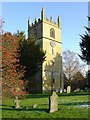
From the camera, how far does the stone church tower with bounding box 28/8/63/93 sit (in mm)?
65500

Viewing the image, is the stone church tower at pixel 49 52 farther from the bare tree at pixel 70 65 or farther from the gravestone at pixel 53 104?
the gravestone at pixel 53 104

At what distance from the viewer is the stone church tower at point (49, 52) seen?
215 feet

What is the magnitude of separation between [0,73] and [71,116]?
5.40 meters

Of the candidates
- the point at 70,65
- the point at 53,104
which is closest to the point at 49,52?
the point at 70,65

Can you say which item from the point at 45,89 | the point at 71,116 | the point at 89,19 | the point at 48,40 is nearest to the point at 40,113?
the point at 71,116

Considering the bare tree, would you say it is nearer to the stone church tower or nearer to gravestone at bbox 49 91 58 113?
the stone church tower

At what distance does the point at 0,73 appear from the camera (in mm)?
16938

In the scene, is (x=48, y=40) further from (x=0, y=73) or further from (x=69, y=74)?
(x=0, y=73)

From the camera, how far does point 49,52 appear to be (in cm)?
6881

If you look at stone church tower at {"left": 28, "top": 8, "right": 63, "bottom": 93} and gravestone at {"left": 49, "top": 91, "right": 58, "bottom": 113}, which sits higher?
stone church tower at {"left": 28, "top": 8, "right": 63, "bottom": 93}

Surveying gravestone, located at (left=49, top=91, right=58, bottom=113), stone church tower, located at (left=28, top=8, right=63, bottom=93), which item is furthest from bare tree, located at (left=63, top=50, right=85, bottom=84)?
gravestone, located at (left=49, top=91, right=58, bottom=113)

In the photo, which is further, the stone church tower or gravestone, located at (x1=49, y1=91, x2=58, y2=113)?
the stone church tower

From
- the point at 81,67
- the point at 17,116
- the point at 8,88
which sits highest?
the point at 81,67

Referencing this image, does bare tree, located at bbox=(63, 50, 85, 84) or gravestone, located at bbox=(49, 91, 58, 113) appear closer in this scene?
gravestone, located at bbox=(49, 91, 58, 113)
